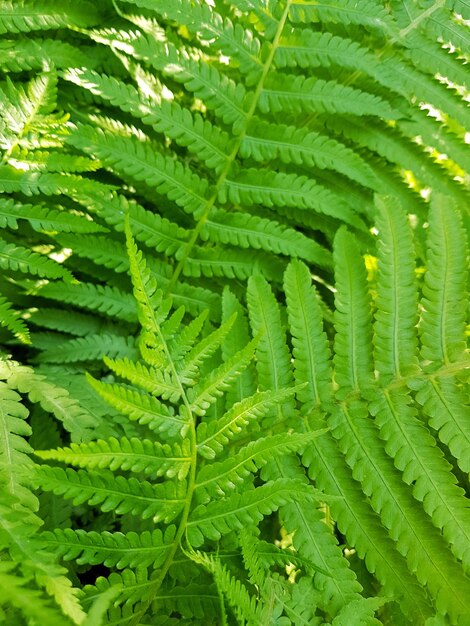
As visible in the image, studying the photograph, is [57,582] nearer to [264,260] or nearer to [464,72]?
[264,260]

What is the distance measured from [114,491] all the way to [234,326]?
0.49m

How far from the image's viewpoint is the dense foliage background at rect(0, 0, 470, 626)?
0.99 m

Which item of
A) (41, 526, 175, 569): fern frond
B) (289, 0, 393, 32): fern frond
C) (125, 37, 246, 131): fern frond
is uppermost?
(289, 0, 393, 32): fern frond

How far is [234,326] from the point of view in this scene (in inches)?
52.3

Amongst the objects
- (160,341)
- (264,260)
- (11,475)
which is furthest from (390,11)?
(11,475)

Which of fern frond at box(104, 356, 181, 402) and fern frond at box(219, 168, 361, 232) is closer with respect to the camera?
fern frond at box(104, 356, 181, 402)

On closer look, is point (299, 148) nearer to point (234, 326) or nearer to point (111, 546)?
point (234, 326)

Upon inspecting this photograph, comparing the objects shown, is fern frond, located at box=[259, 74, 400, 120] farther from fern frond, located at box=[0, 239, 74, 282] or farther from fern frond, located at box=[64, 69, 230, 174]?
fern frond, located at box=[0, 239, 74, 282]

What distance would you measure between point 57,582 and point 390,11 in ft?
4.97

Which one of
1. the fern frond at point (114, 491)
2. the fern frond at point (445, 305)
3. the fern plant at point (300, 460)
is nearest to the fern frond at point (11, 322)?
the fern plant at point (300, 460)

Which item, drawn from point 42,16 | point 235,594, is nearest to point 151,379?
point 235,594

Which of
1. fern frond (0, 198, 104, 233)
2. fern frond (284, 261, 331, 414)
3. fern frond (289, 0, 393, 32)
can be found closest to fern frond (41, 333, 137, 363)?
fern frond (0, 198, 104, 233)

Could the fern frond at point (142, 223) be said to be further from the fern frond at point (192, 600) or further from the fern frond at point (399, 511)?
the fern frond at point (192, 600)

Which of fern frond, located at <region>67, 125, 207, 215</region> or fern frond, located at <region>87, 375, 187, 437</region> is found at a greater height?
fern frond, located at <region>67, 125, 207, 215</region>
